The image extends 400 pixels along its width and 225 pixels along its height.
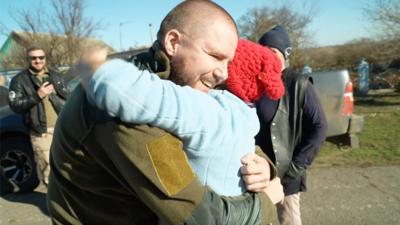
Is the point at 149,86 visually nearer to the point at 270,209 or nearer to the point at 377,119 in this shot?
the point at 270,209

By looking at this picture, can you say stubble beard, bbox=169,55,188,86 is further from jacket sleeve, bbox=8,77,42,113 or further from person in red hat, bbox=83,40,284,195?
jacket sleeve, bbox=8,77,42,113

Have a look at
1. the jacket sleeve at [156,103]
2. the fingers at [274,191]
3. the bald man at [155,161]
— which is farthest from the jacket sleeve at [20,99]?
the jacket sleeve at [156,103]

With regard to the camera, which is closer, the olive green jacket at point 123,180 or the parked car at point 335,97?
the olive green jacket at point 123,180

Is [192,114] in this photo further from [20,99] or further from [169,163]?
[20,99]

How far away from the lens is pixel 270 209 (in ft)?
4.74

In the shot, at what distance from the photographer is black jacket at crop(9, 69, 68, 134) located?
569 centimetres

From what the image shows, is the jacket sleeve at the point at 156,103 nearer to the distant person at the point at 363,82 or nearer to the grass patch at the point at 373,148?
the grass patch at the point at 373,148

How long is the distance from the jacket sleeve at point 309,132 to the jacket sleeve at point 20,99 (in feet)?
12.3

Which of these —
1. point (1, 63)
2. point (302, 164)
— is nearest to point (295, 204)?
point (302, 164)

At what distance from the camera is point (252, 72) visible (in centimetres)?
212

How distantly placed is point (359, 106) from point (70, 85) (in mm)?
11110

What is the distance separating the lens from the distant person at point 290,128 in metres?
2.99

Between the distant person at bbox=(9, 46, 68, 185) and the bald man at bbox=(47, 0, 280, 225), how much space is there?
4.64 metres

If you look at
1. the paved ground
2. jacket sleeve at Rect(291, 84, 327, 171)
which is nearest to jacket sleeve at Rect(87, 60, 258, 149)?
jacket sleeve at Rect(291, 84, 327, 171)
